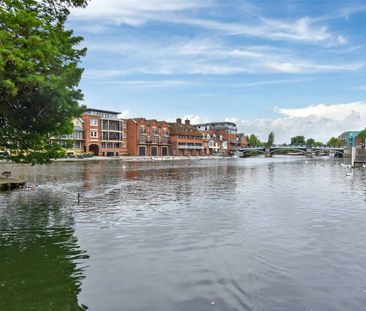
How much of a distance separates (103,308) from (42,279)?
3.12 m

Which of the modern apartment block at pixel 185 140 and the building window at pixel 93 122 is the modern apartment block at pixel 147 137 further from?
the building window at pixel 93 122

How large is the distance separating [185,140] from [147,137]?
2635 cm

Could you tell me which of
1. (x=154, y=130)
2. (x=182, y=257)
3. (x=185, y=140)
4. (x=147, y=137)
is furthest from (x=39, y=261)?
(x=185, y=140)

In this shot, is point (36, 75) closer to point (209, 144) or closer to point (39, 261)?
point (39, 261)

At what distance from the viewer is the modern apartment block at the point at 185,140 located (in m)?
163

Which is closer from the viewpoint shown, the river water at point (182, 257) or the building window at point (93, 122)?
the river water at point (182, 257)

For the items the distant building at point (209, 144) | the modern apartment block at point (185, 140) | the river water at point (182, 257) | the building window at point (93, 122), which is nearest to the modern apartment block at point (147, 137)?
the modern apartment block at point (185, 140)

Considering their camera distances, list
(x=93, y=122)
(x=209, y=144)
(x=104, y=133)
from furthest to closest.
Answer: (x=209, y=144) → (x=104, y=133) → (x=93, y=122)

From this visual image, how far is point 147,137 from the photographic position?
486 feet

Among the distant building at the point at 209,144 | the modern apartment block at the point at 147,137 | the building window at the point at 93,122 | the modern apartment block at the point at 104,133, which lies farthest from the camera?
the distant building at the point at 209,144

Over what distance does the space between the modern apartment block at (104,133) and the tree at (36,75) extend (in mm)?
106581

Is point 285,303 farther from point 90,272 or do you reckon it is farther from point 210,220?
point 210,220

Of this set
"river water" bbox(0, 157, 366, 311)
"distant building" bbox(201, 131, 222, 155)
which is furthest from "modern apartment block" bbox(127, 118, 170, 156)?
"river water" bbox(0, 157, 366, 311)

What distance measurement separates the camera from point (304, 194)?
33125 millimetres
